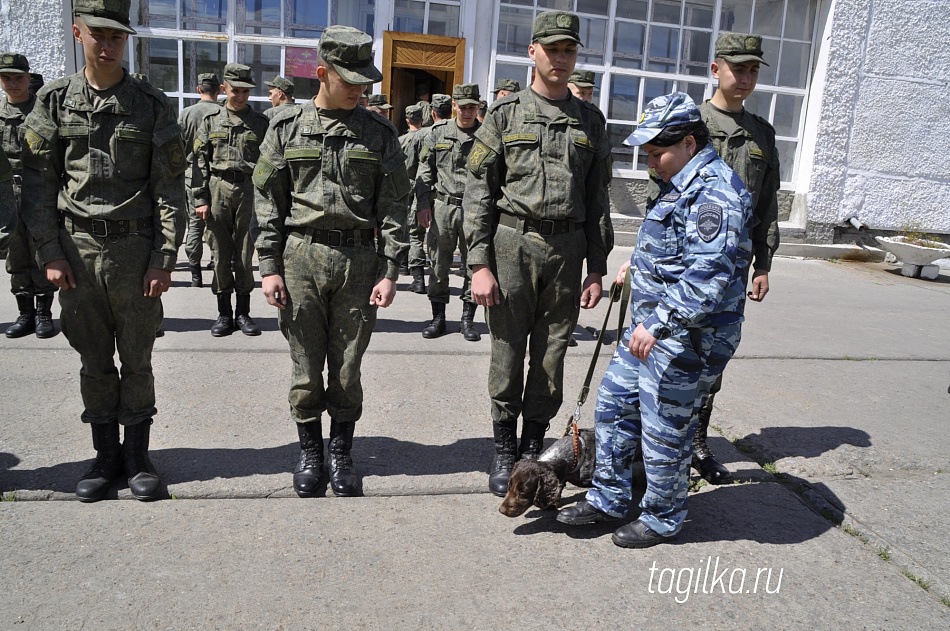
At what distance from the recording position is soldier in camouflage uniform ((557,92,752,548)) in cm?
303

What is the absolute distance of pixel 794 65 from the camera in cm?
1364

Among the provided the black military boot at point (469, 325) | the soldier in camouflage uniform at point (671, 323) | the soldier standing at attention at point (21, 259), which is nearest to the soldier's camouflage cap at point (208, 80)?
A: the soldier standing at attention at point (21, 259)

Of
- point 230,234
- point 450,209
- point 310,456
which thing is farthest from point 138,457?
point 450,209

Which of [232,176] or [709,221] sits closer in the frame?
[709,221]

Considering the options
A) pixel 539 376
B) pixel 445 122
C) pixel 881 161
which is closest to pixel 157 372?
pixel 539 376

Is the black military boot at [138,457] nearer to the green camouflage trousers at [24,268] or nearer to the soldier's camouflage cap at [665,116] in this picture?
the soldier's camouflage cap at [665,116]

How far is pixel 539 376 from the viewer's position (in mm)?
3973

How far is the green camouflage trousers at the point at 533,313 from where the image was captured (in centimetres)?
381

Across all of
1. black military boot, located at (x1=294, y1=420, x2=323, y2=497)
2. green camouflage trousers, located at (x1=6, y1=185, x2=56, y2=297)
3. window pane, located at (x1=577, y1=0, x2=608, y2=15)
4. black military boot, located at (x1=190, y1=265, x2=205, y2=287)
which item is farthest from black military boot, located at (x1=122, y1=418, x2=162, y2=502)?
window pane, located at (x1=577, y1=0, x2=608, y2=15)

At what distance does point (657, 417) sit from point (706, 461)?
110 cm

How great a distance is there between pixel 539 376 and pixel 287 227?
1.51 meters

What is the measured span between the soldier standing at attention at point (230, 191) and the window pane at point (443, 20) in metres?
6.16

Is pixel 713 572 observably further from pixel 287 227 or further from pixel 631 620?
pixel 287 227

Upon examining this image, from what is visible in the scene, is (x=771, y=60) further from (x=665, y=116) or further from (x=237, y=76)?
(x=665, y=116)
